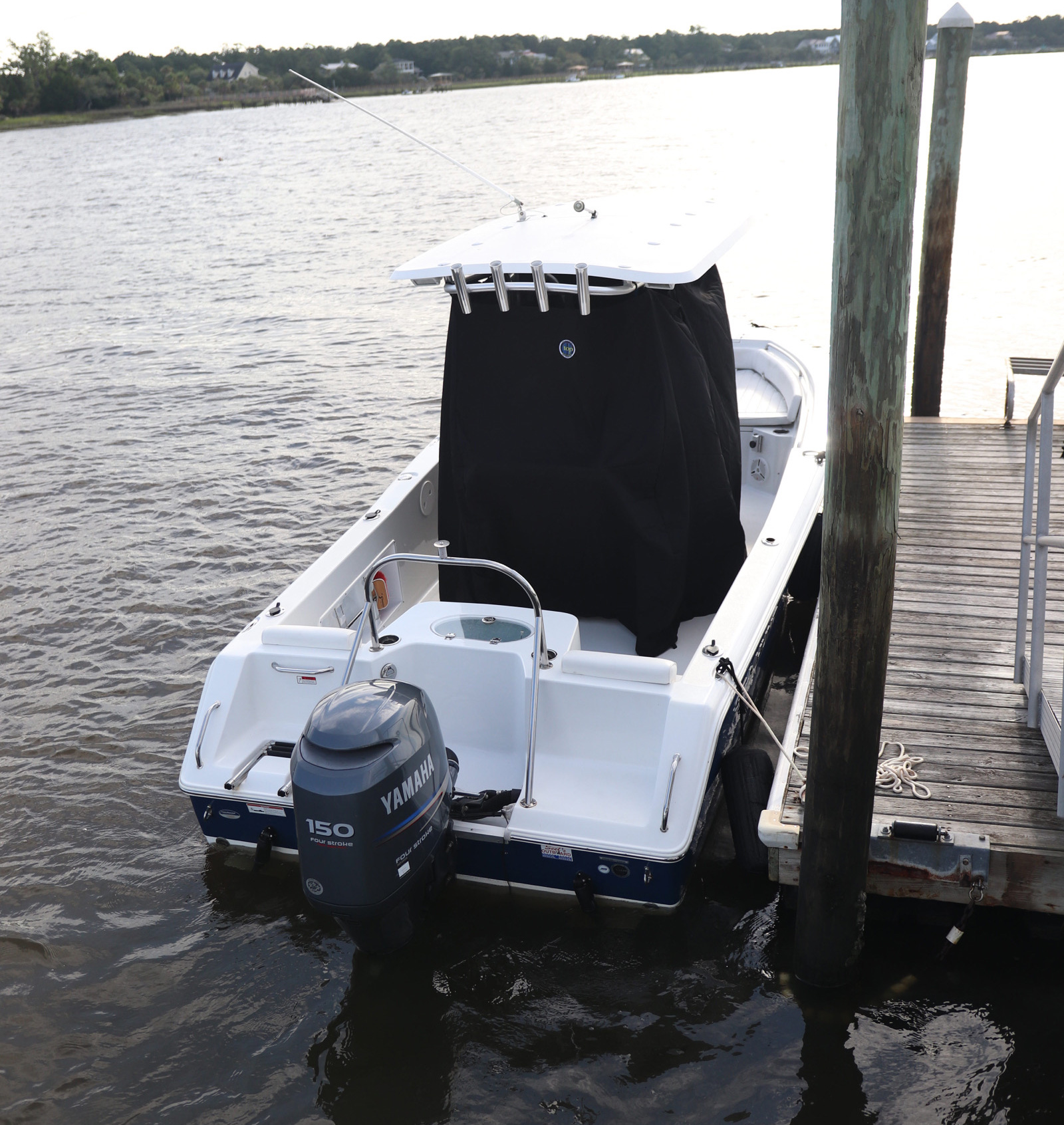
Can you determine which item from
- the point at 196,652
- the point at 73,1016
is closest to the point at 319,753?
the point at 73,1016

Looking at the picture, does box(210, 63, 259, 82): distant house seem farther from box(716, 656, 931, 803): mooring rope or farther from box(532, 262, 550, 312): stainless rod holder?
box(716, 656, 931, 803): mooring rope

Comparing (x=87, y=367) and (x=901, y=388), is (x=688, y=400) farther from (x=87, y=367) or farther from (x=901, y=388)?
(x=87, y=367)

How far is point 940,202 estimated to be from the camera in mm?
6473

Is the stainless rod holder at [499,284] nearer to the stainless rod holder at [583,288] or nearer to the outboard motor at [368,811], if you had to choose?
the stainless rod holder at [583,288]

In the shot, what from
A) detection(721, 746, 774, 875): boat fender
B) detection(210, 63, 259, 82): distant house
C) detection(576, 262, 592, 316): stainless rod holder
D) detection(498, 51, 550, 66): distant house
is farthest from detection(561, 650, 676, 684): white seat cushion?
detection(210, 63, 259, 82): distant house

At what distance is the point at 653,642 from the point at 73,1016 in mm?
2465

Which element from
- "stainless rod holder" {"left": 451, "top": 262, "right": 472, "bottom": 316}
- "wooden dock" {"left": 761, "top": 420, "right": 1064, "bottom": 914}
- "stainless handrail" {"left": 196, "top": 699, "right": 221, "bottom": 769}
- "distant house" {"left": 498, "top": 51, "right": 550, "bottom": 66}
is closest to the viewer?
"wooden dock" {"left": 761, "top": 420, "right": 1064, "bottom": 914}

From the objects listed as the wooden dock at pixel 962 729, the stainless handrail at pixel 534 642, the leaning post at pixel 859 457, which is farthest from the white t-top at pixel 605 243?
the wooden dock at pixel 962 729

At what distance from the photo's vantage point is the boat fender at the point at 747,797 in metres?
3.50

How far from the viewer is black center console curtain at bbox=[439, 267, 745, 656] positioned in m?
3.98

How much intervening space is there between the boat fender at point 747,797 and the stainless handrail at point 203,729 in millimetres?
1852

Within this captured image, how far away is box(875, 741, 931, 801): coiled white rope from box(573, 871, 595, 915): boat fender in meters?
0.96

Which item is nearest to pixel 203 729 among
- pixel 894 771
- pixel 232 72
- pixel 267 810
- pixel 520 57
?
pixel 267 810

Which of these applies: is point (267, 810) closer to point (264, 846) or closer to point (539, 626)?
point (264, 846)
